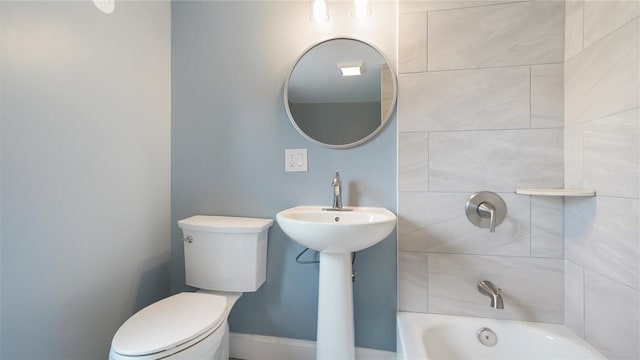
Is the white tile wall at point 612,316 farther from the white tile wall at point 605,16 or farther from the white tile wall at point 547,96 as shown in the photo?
the white tile wall at point 605,16

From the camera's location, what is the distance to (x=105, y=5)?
3.78 ft

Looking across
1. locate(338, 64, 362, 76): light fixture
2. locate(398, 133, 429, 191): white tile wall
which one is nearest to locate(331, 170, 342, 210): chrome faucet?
locate(398, 133, 429, 191): white tile wall

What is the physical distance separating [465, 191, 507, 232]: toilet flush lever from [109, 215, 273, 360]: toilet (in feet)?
3.23

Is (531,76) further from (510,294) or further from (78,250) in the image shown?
(78,250)

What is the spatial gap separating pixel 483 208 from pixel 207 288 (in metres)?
1.38

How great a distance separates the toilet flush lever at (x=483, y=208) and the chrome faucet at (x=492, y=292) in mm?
251

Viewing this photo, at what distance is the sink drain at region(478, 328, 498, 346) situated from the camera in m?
1.17

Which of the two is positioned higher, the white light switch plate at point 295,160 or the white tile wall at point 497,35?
the white tile wall at point 497,35

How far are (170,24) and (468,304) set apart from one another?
2.18 m

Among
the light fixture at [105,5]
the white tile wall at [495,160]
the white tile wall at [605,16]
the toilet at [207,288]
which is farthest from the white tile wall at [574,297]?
the light fixture at [105,5]

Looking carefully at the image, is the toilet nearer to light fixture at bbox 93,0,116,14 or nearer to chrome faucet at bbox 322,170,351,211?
chrome faucet at bbox 322,170,351,211

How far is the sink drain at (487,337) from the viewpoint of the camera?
117cm

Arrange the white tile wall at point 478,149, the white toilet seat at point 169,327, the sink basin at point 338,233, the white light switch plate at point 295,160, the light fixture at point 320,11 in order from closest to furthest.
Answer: the white toilet seat at point 169,327
the sink basin at point 338,233
the white tile wall at point 478,149
the light fixture at point 320,11
the white light switch plate at point 295,160

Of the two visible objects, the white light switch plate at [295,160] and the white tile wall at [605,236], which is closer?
the white tile wall at [605,236]
